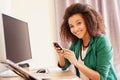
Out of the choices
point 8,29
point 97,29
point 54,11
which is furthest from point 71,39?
point 54,11

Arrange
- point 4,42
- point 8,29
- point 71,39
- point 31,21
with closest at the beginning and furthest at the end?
point 4,42 < point 8,29 < point 71,39 < point 31,21

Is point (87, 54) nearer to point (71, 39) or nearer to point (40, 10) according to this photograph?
point (71, 39)

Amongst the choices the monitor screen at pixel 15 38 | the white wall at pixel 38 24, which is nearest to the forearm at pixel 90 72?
the monitor screen at pixel 15 38

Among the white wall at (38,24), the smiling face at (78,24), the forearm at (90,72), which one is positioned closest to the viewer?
the forearm at (90,72)

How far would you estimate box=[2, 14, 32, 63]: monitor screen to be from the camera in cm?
111

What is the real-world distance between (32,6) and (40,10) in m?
0.10

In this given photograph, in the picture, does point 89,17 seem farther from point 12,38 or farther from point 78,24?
point 12,38

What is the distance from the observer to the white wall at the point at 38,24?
95.7 inches

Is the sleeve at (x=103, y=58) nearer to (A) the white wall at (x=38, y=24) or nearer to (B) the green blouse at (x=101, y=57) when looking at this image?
(B) the green blouse at (x=101, y=57)

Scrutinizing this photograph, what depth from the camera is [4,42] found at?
1034mm

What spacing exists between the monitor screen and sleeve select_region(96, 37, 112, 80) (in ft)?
1.59

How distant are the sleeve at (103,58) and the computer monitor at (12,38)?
0.48 m

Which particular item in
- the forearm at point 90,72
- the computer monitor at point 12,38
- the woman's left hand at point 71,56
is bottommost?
the forearm at point 90,72

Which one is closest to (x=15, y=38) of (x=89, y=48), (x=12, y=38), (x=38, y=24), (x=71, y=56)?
(x=12, y=38)
